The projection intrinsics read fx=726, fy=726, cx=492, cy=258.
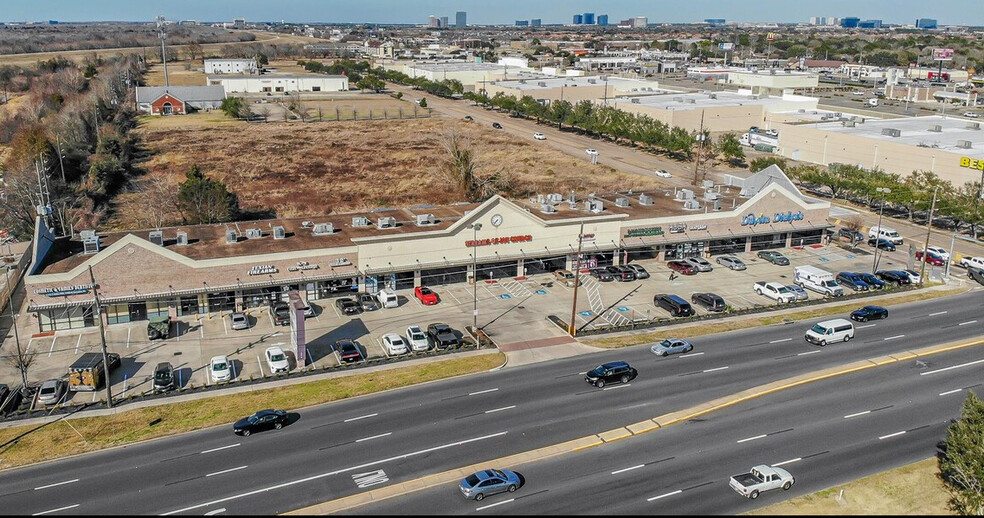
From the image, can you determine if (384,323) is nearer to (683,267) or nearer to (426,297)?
(426,297)


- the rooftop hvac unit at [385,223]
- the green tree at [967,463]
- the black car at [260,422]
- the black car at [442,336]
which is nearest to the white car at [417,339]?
the black car at [442,336]

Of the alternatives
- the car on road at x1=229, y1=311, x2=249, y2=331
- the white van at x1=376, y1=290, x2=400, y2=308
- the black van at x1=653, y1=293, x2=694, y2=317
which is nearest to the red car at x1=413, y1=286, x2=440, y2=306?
the white van at x1=376, y1=290, x2=400, y2=308

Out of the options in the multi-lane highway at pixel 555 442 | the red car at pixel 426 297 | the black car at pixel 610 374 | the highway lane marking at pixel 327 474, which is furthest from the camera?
the red car at pixel 426 297

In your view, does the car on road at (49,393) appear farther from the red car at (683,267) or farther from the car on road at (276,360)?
the red car at (683,267)

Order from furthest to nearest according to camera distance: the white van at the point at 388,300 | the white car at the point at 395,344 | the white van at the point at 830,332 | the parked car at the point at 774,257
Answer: the parked car at the point at 774,257 < the white van at the point at 388,300 < the white van at the point at 830,332 < the white car at the point at 395,344

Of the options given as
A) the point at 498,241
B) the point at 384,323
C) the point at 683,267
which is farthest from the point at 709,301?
the point at 384,323

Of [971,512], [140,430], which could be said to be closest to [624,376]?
[971,512]

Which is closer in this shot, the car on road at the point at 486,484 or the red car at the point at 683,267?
the car on road at the point at 486,484
